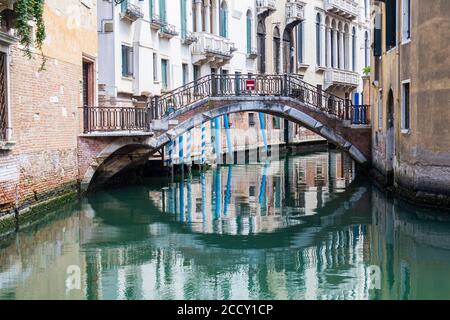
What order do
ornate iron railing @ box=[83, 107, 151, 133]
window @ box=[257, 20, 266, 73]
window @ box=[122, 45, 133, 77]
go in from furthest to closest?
window @ box=[257, 20, 266, 73] < window @ box=[122, 45, 133, 77] < ornate iron railing @ box=[83, 107, 151, 133]

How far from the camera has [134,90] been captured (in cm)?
2384

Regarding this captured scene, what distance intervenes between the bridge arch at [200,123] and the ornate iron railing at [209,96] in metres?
0.17

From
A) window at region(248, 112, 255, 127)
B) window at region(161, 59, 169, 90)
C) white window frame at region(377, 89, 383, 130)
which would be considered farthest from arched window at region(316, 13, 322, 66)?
white window frame at region(377, 89, 383, 130)

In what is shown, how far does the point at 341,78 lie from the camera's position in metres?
43.2

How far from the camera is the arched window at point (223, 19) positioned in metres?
31.4

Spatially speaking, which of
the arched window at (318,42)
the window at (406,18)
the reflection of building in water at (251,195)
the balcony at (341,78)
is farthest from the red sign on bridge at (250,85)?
the balcony at (341,78)

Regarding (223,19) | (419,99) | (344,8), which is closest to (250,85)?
(419,99)

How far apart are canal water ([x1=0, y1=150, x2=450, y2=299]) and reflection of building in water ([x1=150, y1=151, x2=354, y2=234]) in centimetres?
4

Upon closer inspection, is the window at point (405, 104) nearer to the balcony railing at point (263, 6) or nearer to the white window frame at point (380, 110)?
the white window frame at point (380, 110)

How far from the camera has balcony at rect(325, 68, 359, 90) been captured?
41.8m

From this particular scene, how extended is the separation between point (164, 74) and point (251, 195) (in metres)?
6.90

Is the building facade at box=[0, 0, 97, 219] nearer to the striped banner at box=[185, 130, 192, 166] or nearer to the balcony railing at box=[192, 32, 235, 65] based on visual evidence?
the striped banner at box=[185, 130, 192, 166]

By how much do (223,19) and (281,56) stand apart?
23.7 ft
